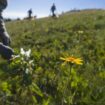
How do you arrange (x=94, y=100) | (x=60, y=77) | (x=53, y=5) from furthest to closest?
1. (x=53, y=5)
2. (x=60, y=77)
3. (x=94, y=100)

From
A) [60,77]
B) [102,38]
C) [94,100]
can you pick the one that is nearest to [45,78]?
[60,77]

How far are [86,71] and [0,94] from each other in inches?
83.9

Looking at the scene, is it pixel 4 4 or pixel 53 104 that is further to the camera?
pixel 4 4

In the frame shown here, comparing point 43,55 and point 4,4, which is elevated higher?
point 4,4

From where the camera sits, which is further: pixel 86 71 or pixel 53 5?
pixel 53 5

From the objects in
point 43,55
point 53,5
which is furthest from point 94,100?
point 53,5

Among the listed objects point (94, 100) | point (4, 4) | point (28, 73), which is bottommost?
point (94, 100)

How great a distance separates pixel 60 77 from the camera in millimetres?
5824

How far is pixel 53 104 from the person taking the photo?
4.74m

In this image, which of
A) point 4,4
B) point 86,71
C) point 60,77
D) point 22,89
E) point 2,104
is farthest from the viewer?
point 4,4

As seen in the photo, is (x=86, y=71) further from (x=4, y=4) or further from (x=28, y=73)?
(x=4, y=4)

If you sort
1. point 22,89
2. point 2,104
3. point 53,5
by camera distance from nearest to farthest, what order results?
point 2,104
point 22,89
point 53,5

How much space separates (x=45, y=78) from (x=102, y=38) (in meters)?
5.15

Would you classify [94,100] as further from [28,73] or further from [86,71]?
[86,71]
